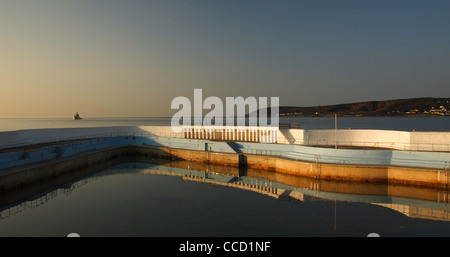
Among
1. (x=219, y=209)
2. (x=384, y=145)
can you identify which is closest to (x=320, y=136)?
(x=384, y=145)

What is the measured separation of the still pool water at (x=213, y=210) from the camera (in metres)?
13.1

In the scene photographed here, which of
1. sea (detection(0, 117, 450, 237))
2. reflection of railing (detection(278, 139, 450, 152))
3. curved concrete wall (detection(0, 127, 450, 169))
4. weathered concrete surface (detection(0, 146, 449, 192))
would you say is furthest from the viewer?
reflection of railing (detection(278, 139, 450, 152))

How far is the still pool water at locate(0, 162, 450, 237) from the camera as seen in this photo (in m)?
13.1

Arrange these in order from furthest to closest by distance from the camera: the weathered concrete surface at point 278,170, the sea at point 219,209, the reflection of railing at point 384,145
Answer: the reflection of railing at point 384,145 < the weathered concrete surface at point 278,170 < the sea at point 219,209

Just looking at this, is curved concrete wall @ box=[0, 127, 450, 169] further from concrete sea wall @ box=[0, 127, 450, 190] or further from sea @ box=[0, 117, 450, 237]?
sea @ box=[0, 117, 450, 237]

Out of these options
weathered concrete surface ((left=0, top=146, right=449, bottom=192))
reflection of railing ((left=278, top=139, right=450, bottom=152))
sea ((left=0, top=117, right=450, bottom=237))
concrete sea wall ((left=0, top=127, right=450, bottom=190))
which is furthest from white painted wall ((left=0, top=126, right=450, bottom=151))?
sea ((left=0, top=117, right=450, bottom=237))

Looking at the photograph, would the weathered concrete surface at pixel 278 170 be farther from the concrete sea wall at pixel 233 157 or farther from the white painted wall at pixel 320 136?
the white painted wall at pixel 320 136

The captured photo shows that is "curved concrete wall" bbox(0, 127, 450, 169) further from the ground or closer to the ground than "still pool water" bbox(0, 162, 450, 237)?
further from the ground

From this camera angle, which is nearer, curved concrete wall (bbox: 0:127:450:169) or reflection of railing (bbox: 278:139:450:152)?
curved concrete wall (bbox: 0:127:450:169)

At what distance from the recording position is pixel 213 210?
1590 centimetres

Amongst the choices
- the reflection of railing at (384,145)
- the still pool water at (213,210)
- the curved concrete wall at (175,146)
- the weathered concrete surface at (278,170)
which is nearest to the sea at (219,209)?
the still pool water at (213,210)

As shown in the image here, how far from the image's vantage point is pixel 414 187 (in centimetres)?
1933
